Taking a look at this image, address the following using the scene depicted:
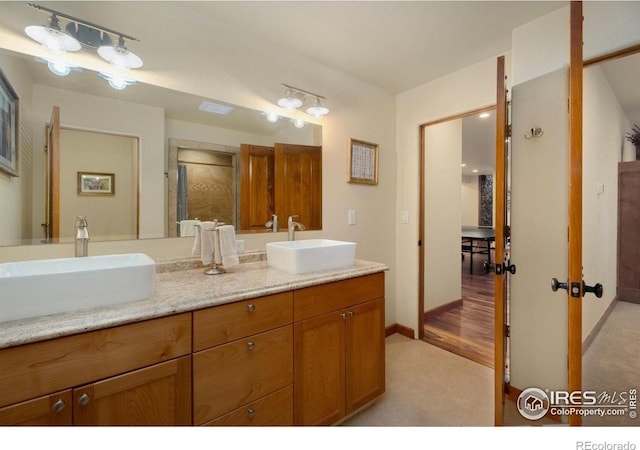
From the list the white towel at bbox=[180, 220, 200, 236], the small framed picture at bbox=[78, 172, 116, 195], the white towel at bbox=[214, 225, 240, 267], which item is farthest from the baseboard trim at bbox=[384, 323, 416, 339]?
the small framed picture at bbox=[78, 172, 116, 195]

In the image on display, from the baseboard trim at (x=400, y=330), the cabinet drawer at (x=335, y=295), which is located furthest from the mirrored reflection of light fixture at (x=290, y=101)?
the baseboard trim at (x=400, y=330)

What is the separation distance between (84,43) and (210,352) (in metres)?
1.60

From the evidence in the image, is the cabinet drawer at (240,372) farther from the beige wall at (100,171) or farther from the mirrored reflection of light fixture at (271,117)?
the mirrored reflection of light fixture at (271,117)

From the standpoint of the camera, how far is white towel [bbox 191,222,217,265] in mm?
1499

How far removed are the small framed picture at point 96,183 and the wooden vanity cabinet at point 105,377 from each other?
849mm

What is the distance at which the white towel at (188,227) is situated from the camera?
1.64m

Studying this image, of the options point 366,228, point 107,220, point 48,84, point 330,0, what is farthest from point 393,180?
point 48,84

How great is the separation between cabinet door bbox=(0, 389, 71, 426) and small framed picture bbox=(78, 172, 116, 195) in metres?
0.96

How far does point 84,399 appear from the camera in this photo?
0.88m

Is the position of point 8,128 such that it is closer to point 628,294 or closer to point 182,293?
point 182,293

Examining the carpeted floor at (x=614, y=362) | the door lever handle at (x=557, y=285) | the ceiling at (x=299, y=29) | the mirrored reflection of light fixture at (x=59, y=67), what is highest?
the ceiling at (x=299, y=29)

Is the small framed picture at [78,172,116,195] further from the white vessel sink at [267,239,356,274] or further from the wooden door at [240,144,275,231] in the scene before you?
the white vessel sink at [267,239,356,274]

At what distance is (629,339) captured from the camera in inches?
93.6

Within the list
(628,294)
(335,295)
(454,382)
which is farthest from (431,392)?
(628,294)
